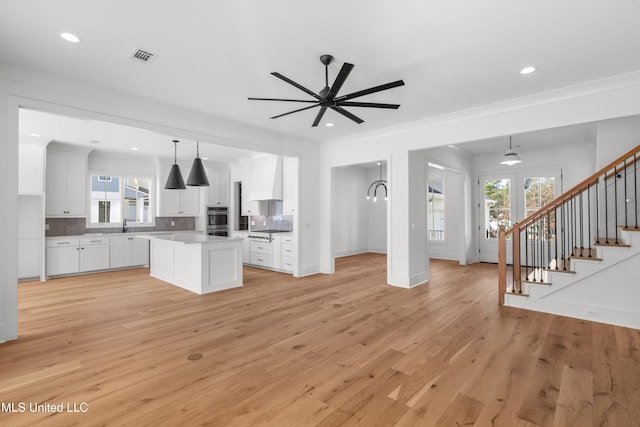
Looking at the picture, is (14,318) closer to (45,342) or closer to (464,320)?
(45,342)

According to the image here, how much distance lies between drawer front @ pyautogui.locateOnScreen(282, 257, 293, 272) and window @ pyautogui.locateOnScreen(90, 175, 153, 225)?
3825mm

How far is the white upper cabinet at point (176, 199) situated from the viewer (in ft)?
26.1

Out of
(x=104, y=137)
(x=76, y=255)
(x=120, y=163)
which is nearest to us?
(x=104, y=137)

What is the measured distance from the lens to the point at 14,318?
3.22 m

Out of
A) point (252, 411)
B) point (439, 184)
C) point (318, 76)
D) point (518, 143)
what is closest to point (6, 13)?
point (318, 76)

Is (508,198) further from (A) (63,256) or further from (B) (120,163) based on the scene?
(A) (63,256)

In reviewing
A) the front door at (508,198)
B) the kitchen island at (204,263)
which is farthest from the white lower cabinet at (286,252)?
the front door at (508,198)

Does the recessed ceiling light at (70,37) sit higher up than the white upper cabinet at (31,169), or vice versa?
the recessed ceiling light at (70,37)

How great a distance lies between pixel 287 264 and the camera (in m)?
6.80

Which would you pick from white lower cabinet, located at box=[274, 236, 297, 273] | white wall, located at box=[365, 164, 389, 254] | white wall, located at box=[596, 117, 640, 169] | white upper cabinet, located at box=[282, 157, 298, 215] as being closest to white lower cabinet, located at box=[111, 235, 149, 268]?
white lower cabinet, located at box=[274, 236, 297, 273]

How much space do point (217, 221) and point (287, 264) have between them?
10.2 ft

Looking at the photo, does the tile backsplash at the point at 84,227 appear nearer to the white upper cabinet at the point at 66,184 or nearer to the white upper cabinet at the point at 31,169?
the white upper cabinet at the point at 66,184

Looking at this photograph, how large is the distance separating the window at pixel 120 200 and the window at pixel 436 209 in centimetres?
760

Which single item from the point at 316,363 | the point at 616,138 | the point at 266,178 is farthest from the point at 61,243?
the point at 616,138
